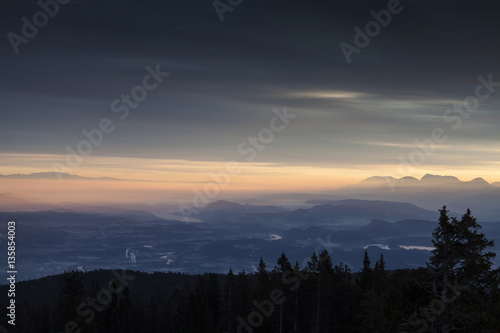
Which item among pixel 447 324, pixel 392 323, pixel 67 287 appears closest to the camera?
pixel 447 324

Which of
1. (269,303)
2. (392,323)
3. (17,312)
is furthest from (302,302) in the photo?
(17,312)

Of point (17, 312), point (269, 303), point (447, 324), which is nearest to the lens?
point (447, 324)

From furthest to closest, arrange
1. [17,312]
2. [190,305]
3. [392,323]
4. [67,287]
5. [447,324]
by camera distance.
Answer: [17,312], [190,305], [67,287], [392,323], [447,324]

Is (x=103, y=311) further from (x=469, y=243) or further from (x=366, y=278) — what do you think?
(x=469, y=243)

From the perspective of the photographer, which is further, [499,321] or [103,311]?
[103,311]

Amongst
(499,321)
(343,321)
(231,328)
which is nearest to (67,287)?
(231,328)

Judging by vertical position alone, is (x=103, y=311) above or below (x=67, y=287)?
below

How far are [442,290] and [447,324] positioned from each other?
5.17 feet

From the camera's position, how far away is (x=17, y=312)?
118562mm

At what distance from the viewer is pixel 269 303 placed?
2859 inches

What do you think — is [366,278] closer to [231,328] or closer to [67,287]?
[231,328]

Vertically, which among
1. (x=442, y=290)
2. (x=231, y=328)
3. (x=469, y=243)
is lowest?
(x=231, y=328)

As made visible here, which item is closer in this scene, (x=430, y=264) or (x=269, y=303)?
(x=430, y=264)

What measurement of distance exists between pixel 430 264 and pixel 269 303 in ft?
171
